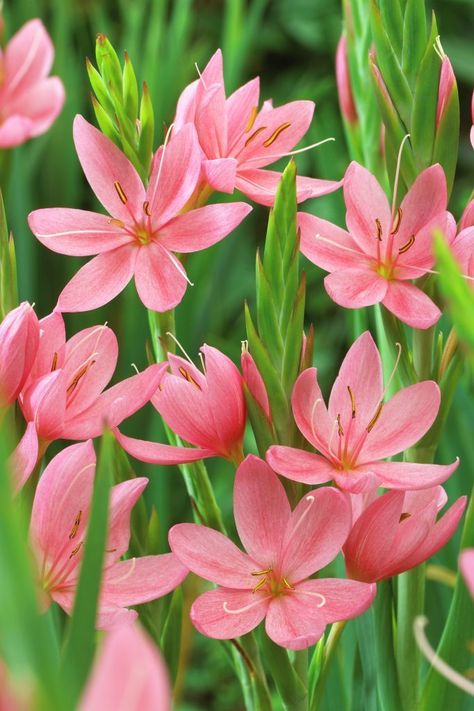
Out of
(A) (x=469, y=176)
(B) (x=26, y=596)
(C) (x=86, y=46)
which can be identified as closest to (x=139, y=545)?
(B) (x=26, y=596)

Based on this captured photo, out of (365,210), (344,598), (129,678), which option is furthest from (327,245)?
(129,678)

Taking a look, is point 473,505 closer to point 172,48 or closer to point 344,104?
point 344,104

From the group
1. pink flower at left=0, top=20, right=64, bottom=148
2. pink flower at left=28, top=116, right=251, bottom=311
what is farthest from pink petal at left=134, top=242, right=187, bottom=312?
pink flower at left=0, top=20, right=64, bottom=148

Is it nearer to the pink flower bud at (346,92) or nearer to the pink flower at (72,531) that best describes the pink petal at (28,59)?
the pink flower bud at (346,92)

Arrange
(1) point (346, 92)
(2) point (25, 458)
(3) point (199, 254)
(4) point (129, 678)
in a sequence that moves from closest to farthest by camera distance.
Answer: (4) point (129, 678), (2) point (25, 458), (1) point (346, 92), (3) point (199, 254)

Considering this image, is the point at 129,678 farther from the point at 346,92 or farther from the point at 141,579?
the point at 346,92

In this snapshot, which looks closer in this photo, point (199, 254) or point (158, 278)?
point (158, 278)
